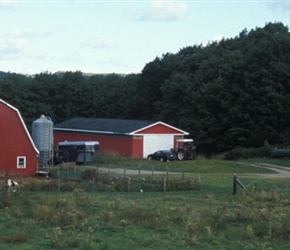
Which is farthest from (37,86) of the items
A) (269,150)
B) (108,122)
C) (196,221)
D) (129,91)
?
(196,221)

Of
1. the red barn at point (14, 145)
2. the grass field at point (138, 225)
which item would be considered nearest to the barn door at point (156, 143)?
the red barn at point (14, 145)

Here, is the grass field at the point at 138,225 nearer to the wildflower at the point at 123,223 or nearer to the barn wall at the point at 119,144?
the wildflower at the point at 123,223

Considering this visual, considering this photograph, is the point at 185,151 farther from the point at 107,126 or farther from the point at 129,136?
the point at 107,126

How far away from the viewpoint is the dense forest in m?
72.6

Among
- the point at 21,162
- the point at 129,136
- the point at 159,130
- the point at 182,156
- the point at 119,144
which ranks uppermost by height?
the point at 159,130

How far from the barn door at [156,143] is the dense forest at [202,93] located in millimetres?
7932

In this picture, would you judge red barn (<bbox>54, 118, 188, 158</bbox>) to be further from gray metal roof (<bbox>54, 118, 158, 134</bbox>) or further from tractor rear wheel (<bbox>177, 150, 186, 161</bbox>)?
tractor rear wheel (<bbox>177, 150, 186, 161</bbox>)

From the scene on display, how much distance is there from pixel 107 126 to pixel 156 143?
19.7 ft

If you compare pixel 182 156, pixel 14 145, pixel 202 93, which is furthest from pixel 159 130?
pixel 14 145

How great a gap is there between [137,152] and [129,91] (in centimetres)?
3407

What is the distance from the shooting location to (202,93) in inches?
3088

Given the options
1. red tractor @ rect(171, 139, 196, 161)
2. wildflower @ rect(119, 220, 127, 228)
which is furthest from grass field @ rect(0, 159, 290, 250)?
red tractor @ rect(171, 139, 196, 161)

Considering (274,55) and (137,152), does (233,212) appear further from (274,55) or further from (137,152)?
(274,55)

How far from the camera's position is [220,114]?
7706cm
